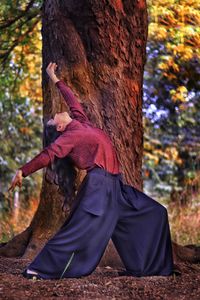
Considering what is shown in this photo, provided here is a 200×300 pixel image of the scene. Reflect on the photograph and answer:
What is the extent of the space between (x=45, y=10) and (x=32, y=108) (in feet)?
31.6

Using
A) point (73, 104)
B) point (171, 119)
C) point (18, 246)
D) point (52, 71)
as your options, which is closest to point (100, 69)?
point (52, 71)

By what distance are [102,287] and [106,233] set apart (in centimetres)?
51

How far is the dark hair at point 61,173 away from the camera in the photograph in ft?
22.7

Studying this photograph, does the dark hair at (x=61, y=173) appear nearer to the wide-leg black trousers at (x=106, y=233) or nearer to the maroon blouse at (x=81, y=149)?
the maroon blouse at (x=81, y=149)

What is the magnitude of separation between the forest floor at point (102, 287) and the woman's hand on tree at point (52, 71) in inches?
75.6

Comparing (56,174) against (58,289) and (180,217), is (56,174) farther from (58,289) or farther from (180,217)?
(180,217)

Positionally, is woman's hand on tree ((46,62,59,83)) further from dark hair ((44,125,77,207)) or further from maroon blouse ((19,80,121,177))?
maroon blouse ((19,80,121,177))

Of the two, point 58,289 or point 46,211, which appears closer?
point 58,289

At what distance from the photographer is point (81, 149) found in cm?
626

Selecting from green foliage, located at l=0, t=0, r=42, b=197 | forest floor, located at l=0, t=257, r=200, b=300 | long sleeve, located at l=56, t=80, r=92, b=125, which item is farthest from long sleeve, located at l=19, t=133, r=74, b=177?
green foliage, located at l=0, t=0, r=42, b=197

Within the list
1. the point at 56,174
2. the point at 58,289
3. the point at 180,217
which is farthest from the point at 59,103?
the point at 180,217

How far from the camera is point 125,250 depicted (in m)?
6.56

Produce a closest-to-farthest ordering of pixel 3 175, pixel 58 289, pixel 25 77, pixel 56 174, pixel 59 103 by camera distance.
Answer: pixel 58 289, pixel 56 174, pixel 59 103, pixel 25 77, pixel 3 175

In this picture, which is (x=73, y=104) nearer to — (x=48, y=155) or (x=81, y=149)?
(x=81, y=149)
